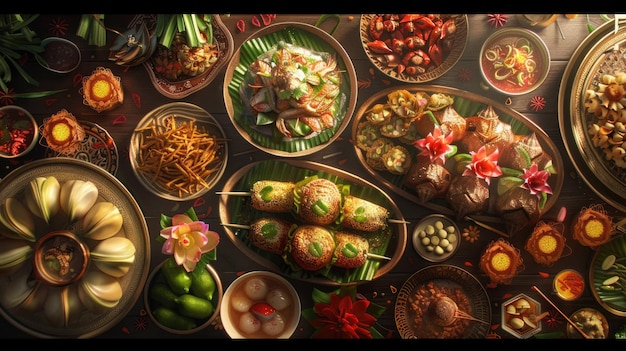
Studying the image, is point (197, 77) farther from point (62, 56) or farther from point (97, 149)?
point (62, 56)

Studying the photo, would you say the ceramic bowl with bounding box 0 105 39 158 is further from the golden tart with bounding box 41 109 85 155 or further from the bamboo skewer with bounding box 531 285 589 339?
the bamboo skewer with bounding box 531 285 589 339

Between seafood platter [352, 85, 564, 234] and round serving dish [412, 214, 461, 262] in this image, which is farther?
round serving dish [412, 214, 461, 262]

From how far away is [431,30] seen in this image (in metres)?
3.73

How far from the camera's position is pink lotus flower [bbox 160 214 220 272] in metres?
3.62

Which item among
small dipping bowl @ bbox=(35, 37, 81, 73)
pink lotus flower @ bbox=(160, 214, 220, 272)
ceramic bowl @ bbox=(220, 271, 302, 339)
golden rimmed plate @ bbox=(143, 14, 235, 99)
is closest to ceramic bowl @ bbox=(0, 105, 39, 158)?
small dipping bowl @ bbox=(35, 37, 81, 73)

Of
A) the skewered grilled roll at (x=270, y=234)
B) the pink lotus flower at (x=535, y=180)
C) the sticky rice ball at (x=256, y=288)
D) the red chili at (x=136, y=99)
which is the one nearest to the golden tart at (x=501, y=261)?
the pink lotus flower at (x=535, y=180)

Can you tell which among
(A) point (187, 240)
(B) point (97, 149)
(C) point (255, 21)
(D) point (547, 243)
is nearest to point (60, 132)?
(B) point (97, 149)

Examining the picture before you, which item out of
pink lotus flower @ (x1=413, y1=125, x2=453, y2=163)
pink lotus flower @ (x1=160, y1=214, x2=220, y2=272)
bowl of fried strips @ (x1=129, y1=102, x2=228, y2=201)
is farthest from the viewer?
bowl of fried strips @ (x1=129, y1=102, x2=228, y2=201)

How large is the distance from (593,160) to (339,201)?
1896 mm

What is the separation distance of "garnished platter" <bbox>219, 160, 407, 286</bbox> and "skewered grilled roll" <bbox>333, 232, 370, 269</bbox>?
3.5 inches

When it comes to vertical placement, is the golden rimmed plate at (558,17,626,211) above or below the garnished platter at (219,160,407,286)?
above

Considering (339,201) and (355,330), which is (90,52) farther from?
(355,330)

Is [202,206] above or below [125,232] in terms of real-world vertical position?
above

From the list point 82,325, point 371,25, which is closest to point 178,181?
point 82,325
